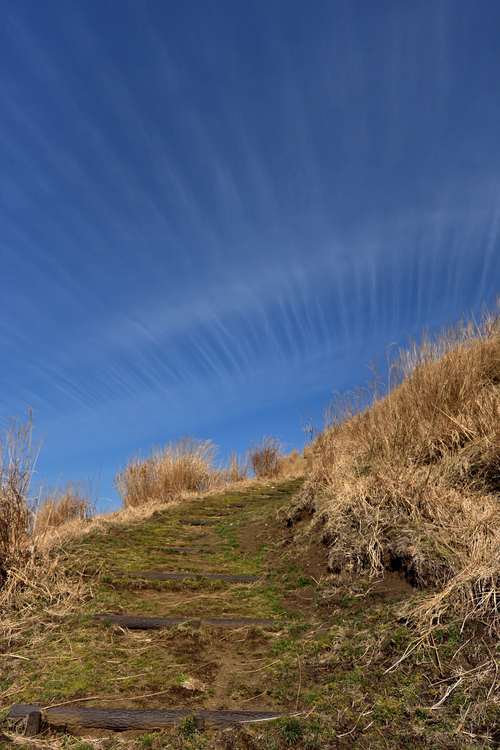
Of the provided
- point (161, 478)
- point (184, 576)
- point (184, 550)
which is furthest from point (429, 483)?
point (161, 478)

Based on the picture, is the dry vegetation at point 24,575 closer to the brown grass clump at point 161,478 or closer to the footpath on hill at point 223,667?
the footpath on hill at point 223,667

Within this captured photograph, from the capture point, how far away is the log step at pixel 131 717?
108 inches

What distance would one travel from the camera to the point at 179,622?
405 centimetres

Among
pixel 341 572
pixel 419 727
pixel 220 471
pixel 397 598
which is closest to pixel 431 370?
pixel 341 572

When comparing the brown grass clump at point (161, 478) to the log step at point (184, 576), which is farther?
the brown grass clump at point (161, 478)

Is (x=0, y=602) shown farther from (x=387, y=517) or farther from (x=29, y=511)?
(x=387, y=517)

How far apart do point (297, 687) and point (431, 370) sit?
4541mm

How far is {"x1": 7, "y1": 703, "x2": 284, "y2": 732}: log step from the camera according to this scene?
2746 mm

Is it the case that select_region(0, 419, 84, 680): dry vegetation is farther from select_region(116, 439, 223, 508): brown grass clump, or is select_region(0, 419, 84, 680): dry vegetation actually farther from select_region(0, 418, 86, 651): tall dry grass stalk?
select_region(116, 439, 223, 508): brown grass clump

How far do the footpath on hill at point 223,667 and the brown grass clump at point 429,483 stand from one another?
0.32 m

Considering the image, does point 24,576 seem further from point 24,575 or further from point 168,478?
point 168,478

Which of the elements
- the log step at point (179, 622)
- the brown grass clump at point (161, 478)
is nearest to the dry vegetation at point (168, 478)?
the brown grass clump at point (161, 478)

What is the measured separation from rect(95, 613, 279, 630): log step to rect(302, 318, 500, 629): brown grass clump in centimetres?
106

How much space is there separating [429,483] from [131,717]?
330 centimetres
